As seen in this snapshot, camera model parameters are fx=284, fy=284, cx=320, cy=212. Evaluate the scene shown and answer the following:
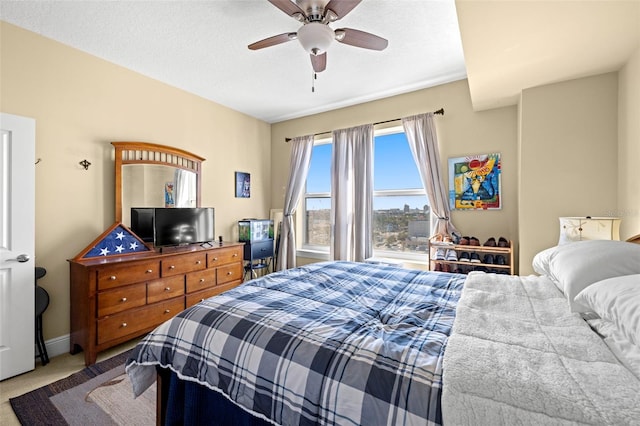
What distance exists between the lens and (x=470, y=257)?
2.89m

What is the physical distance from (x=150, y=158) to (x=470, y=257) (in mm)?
3554

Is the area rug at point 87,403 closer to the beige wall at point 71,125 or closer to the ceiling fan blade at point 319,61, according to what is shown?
the beige wall at point 71,125

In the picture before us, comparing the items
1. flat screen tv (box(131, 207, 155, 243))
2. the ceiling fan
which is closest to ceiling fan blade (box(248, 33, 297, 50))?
the ceiling fan

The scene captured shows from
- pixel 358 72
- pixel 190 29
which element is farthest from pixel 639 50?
pixel 190 29

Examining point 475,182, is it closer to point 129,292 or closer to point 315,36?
point 315,36

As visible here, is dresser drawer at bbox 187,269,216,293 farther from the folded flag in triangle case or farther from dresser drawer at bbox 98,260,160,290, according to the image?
the folded flag in triangle case

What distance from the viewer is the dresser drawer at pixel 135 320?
7.73 feet

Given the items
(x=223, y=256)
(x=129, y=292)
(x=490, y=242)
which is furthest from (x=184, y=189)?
(x=490, y=242)

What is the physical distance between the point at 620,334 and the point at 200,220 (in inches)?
138

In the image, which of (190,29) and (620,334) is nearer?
(620,334)

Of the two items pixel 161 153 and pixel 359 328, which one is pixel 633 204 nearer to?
pixel 359 328

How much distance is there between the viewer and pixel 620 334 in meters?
0.92

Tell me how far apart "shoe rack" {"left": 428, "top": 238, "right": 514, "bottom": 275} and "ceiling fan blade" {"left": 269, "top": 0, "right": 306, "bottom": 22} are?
235 cm

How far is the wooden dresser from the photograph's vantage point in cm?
230
